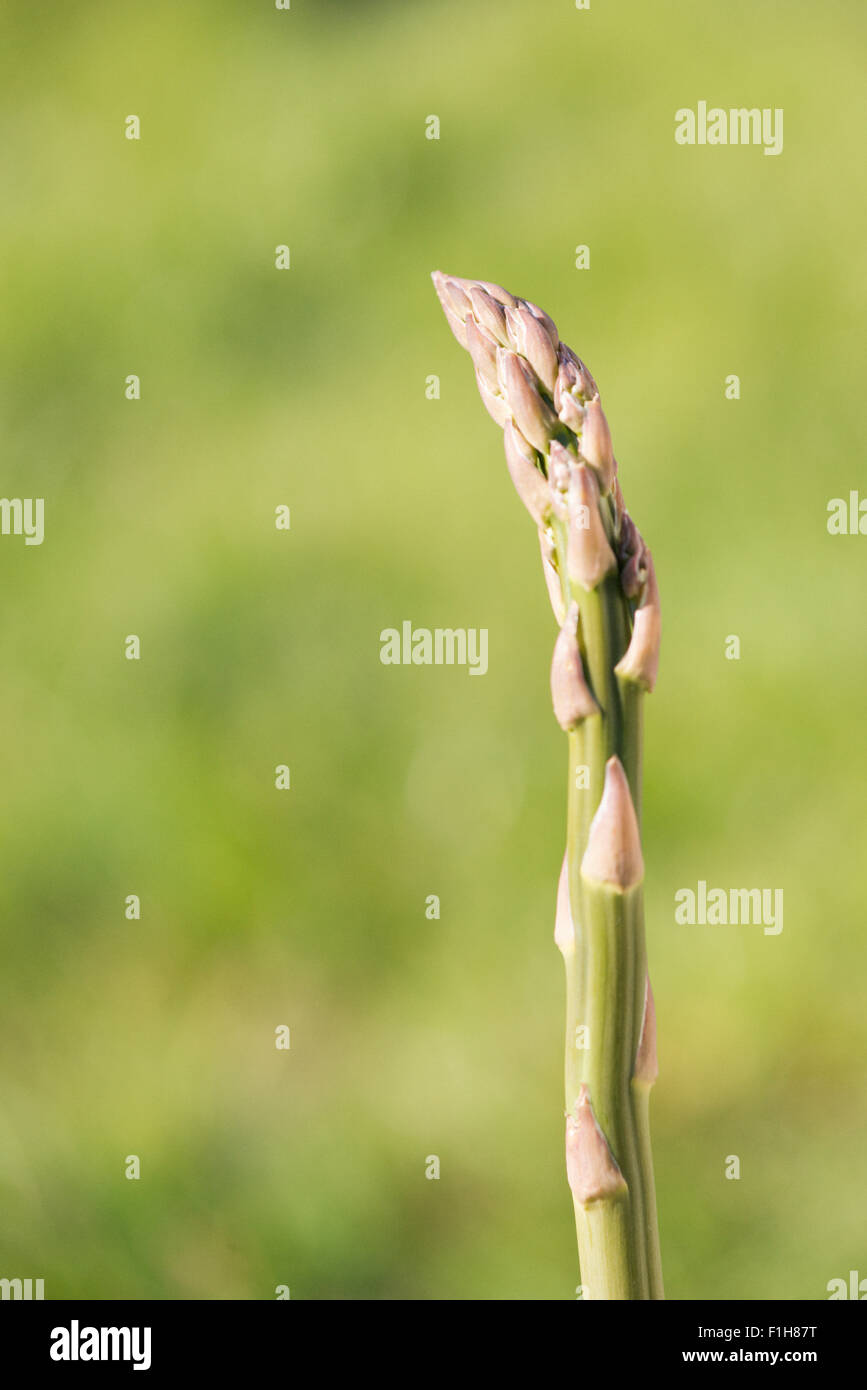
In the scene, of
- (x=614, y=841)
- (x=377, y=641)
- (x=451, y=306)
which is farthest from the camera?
(x=377, y=641)

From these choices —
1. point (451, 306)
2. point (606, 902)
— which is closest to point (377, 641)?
point (451, 306)

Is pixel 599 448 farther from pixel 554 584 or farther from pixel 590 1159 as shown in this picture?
pixel 590 1159

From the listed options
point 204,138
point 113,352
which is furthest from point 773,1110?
point 204,138

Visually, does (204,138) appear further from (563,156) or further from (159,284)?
(563,156)

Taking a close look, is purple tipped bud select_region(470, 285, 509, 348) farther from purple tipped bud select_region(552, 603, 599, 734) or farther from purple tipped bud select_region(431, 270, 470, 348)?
purple tipped bud select_region(552, 603, 599, 734)

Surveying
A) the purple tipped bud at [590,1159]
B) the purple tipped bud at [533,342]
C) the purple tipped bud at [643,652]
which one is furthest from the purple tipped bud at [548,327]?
the purple tipped bud at [590,1159]

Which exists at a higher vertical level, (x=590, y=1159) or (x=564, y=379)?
(x=564, y=379)

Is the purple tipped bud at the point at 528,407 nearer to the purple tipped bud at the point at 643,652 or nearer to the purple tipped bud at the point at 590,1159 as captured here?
the purple tipped bud at the point at 643,652
